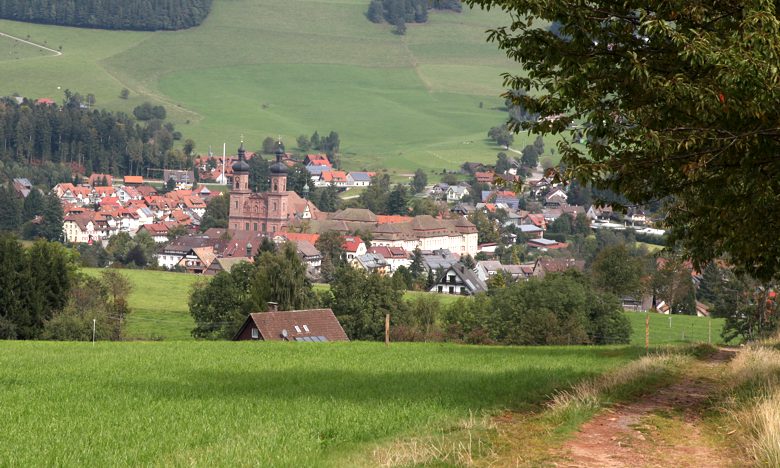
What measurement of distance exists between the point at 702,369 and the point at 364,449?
40.3ft

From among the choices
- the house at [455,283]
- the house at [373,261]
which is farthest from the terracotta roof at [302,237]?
the house at [455,283]

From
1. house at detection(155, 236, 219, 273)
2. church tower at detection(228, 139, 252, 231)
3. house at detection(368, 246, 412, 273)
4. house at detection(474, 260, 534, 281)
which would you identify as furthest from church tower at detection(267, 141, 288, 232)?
house at detection(474, 260, 534, 281)

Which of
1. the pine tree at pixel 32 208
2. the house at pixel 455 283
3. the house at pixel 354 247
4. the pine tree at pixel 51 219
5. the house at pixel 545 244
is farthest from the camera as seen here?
the house at pixel 545 244

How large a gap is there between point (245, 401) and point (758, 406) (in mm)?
7336

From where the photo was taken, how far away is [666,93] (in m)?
14.3

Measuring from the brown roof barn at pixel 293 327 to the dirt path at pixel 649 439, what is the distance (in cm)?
3450

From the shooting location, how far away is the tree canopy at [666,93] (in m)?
14.0

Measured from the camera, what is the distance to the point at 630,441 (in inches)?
539

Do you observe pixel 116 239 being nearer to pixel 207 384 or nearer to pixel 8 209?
pixel 8 209

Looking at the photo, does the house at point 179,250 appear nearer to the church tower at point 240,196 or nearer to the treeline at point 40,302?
the church tower at point 240,196

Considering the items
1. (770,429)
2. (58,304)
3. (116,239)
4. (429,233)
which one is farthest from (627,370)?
(429,233)

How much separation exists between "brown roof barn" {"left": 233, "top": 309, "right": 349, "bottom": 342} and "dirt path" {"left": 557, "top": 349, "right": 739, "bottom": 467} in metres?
34.5

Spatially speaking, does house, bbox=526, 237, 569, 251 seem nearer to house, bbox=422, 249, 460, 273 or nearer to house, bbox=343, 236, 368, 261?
house, bbox=422, 249, 460, 273

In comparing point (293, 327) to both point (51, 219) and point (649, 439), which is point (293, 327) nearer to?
point (649, 439)
